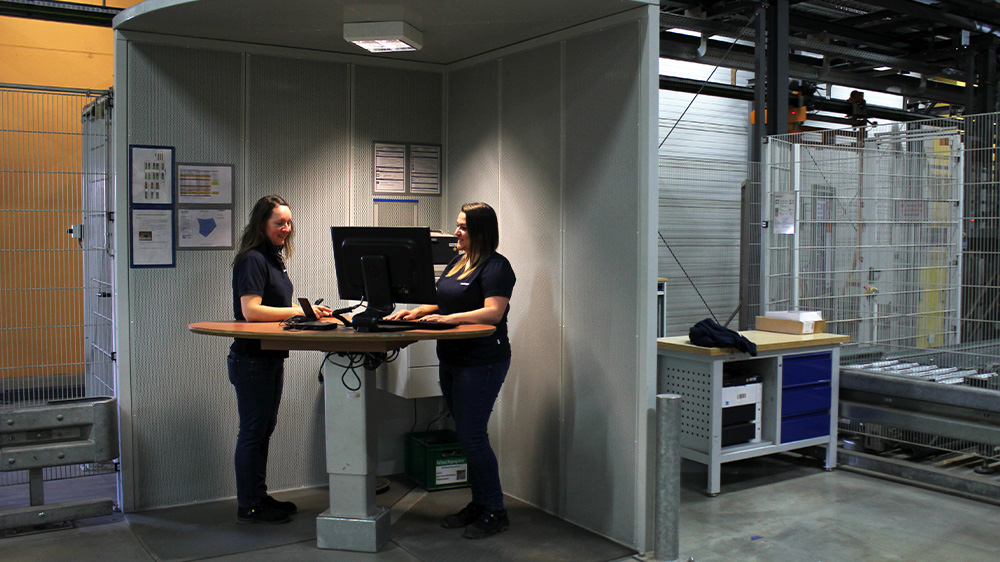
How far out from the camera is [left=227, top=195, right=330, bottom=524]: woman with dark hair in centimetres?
368

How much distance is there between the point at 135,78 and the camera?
13.4 ft

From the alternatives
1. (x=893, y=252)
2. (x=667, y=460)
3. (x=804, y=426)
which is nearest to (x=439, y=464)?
(x=667, y=460)

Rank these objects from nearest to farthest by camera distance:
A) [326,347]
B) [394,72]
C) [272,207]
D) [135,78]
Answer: [326,347] < [272,207] < [135,78] < [394,72]

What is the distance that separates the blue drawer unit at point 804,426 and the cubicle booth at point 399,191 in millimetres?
1712

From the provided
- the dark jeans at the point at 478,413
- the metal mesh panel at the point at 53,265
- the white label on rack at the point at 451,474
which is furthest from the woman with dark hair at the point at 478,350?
the metal mesh panel at the point at 53,265

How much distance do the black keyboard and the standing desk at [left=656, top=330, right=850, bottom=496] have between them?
169 centimetres

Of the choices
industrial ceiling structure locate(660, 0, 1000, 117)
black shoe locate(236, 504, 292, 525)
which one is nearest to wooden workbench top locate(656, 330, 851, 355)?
black shoe locate(236, 504, 292, 525)

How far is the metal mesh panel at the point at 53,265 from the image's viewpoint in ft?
13.9

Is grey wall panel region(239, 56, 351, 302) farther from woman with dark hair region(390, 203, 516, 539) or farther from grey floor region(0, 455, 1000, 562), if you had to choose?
grey floor region(0, 455, 1000, 562)

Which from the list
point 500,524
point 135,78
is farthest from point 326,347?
point 135,78

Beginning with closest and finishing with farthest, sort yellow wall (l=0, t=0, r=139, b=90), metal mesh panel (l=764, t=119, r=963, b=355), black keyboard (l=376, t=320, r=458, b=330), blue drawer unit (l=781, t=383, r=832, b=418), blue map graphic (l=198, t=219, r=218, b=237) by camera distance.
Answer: black keyboard (l=376, t=320, r=458, b=330)
blue map graphic (l=198, t=219, r=218, b=237)
blue drawer unit (l=781, t=383, r=832, b=418)
metal mesh panel (l=764, t=119, r=963, b=355)
yellow wall (l=0, t=0, r=139, b=90)

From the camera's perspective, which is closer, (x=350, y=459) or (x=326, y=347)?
(x=326, y=347)

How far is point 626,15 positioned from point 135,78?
8.32ft

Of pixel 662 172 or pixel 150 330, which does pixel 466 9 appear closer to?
pixel 150 330
